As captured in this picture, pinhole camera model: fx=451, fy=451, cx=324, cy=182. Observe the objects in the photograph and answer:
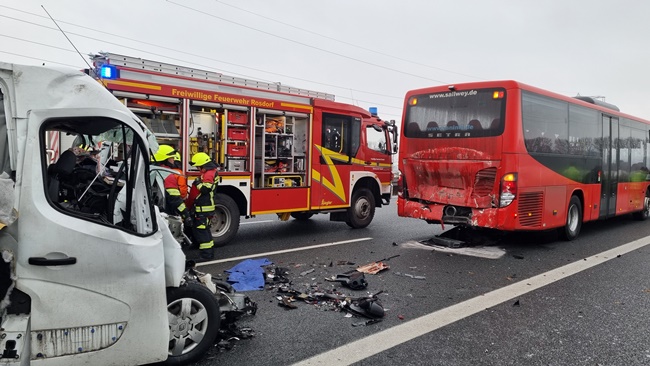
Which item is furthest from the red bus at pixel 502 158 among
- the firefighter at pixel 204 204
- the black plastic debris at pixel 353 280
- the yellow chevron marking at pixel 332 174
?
the firefighter at pixel 204 204

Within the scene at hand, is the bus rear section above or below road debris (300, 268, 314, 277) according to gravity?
above

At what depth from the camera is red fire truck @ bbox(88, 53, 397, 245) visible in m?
7.03

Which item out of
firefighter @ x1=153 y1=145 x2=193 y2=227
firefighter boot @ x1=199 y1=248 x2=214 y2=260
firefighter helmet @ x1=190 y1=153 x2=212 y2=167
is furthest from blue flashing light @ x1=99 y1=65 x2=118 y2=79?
firefighter boot @ x1=199 y1=248 x2=214 y2=260

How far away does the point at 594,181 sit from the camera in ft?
31.8

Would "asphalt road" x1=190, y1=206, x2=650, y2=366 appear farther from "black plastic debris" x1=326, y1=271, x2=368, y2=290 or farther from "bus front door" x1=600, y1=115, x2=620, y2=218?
"bus front door" x1=600, y1=115, x2=620, y2=218

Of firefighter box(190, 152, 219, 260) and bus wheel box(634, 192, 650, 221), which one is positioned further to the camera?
bus wheel box(634, 192, 650, 221)

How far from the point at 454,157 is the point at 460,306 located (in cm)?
371

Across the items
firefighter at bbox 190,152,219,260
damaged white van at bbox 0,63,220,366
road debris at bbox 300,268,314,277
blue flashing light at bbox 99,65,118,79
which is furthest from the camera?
firefighter at bbox 190,152,219,260

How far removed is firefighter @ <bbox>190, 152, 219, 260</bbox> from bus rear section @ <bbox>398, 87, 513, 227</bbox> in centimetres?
380

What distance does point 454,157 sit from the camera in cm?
801

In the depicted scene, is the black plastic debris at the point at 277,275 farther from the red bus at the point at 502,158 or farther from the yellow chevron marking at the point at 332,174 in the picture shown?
the red bus at the point at 502,158

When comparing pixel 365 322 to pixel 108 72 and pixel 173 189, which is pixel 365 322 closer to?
pixel 173 189

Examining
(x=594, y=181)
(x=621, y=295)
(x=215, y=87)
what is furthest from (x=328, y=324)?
(x=594, y=181)

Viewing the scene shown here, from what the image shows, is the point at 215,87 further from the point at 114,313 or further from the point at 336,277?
the point at 114,313
